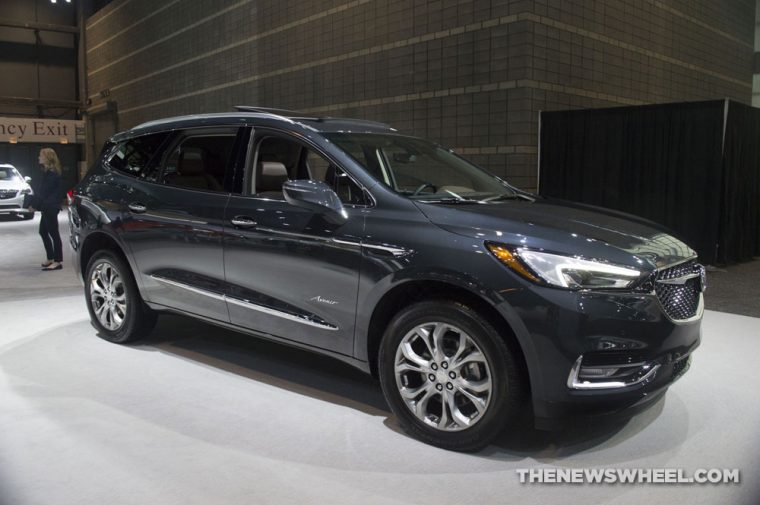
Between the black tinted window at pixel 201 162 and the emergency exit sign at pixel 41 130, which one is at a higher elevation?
the emergency exit sign at pixel 41 130

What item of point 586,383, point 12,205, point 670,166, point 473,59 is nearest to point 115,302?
point 586,383

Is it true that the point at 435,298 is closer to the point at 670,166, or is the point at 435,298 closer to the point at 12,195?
the point at 670,166

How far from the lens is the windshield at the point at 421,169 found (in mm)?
3688

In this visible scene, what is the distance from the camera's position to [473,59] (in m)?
9.38

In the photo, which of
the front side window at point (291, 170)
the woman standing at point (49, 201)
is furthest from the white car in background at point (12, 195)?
the front side window at point (291, 170)

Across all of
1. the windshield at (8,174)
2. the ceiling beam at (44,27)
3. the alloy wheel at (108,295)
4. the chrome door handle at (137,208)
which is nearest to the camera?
the chrome door handle at (137,208)

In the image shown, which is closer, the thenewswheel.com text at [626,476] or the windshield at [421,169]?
the thenewswheel.com text at [626,476]

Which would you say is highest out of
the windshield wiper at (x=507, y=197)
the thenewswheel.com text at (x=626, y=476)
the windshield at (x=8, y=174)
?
the windshield at (x=8, y=174)

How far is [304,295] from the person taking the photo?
361 centimetres

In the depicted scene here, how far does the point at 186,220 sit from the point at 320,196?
1.24m

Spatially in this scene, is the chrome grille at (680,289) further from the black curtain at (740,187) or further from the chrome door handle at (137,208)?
the black curtain at (740,187)

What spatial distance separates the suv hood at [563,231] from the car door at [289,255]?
1.66 feet

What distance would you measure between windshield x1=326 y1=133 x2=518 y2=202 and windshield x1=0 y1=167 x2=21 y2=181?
15.6 meters

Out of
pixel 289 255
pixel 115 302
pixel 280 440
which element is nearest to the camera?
pixel 280 440
